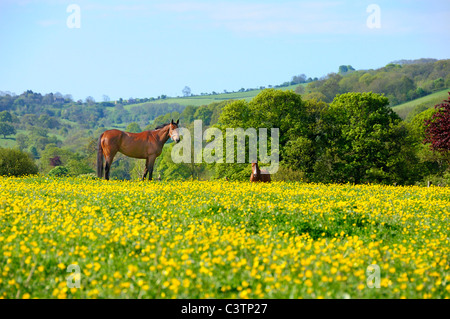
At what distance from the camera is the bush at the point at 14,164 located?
38441 mm

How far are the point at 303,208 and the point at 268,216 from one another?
5.14ft

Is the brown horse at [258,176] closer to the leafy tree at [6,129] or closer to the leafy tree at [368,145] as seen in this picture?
the leafy tree at [368,145]

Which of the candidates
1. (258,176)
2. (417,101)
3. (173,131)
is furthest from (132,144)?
(417,101)

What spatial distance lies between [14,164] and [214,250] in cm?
3542

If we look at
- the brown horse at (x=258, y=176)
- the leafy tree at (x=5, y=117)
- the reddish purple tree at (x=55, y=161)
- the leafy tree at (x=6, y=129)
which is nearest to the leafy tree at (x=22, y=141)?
the leafy tree at (x=6, y=129)

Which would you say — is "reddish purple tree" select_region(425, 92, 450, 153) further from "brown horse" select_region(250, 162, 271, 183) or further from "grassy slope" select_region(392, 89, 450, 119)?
"grassy slope" select_region(392, 89, 450, 119)

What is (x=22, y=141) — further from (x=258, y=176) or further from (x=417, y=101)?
(x=258, y=176)

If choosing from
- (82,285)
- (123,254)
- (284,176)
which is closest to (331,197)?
(123,254)

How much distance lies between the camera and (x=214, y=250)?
29.4 feet

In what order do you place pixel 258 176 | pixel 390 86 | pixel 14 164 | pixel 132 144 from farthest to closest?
pixel 390 86 → pixel 14 164 → pixel 258 176 → pixel 132 144

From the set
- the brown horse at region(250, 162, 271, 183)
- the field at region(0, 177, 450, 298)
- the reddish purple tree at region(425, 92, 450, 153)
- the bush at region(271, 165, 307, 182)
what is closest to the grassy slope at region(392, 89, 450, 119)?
the bush at region(271, 165, 307, 182)

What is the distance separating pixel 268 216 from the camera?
12.6 metres

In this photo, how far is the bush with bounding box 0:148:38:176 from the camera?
38441mm

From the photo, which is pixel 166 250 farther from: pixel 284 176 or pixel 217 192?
pixel 284 176
